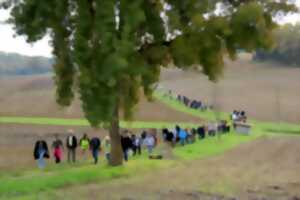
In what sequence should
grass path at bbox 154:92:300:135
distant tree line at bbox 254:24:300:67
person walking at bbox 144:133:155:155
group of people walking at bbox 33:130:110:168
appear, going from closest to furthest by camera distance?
group of people walking at bbox 33:130:110:168
person walking at bbox 144:133:155:155
grass path at bbox 154:92:300:135
distant tree line at bbox 254:24:300:67

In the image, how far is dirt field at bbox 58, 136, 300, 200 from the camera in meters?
21.1

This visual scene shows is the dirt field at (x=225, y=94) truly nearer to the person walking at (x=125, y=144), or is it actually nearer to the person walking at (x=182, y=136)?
the person walking at (x=182, y=136)

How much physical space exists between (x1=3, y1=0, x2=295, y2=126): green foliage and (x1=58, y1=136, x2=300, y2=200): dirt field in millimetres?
3593

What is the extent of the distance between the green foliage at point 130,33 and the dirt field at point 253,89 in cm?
4531

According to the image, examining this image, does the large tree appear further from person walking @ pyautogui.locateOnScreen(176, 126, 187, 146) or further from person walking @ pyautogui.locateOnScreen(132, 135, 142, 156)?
person walking @ pyautogui.locateOnScreen(176, 126, 187, 146)

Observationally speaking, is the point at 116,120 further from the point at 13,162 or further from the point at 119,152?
the point at 13,162

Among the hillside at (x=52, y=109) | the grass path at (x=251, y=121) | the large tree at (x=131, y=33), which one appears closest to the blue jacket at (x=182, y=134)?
the large tree at (x=131, y=33)

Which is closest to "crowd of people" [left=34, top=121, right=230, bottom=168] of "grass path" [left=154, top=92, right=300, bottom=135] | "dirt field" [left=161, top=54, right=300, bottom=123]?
"grass path" [left=154, top=92, right=300, bottom=135]

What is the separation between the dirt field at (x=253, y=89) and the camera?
8231cm

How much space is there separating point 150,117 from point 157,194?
51.0 m

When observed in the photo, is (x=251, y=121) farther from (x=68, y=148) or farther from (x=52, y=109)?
(x=68, y=148)

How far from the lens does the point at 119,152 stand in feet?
95.6

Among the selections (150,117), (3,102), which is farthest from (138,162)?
(3,102)

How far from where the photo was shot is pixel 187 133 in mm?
42781
